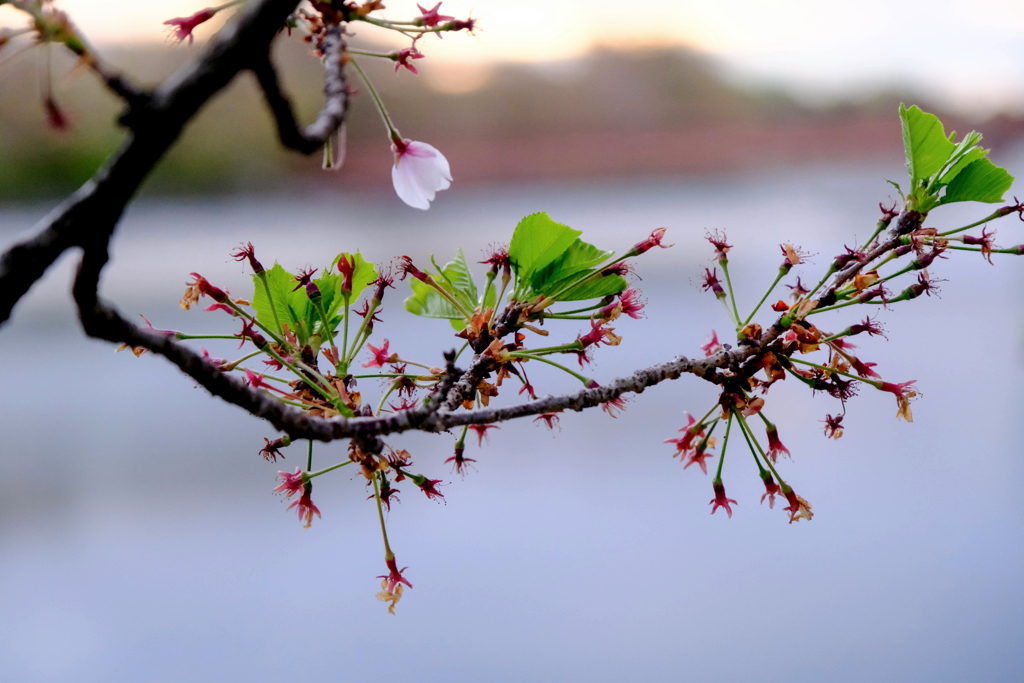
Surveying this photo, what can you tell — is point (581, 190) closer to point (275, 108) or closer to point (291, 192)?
point (291, 192)

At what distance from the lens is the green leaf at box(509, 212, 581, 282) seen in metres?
0.26

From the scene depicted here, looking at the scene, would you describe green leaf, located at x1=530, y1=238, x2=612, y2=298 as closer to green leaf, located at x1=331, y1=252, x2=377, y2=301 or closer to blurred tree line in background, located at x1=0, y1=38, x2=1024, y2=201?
green leaf, located at x1=331, y1=252, x2=377, y2=301

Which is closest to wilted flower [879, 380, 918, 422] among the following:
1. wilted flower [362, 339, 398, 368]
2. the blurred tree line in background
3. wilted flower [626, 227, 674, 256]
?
wilted flower [626, 227, 674, 256]

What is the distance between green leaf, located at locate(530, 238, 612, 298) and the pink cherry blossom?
0.17ft

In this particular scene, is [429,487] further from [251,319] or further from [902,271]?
[902,271]

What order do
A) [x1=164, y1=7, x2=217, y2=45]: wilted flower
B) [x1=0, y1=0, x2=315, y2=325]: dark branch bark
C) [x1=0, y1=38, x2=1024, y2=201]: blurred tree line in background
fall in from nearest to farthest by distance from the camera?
[x1=0, y1=0, x2=315, y2=325]: dark branch bark < [x1=164, y1=7, x2=217, y2=45]: wilted flower < [x1=0, y1=38, x2=1024, y2=201]: blurred tree line in background

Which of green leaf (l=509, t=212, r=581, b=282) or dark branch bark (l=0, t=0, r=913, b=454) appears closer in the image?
dark branch bark (l=0, t=0, r=913, b=454)

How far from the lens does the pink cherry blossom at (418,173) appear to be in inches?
10.9

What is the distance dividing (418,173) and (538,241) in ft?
0.18

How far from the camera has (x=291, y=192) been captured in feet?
11.4

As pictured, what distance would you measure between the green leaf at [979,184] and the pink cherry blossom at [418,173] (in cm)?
20

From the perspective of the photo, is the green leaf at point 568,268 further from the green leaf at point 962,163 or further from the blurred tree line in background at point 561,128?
the blurred tree line in background at point 561,128

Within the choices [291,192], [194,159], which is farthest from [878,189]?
[194,159]

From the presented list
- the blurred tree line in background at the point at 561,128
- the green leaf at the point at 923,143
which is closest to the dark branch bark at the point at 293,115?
the green leaf at the point at 923,143
